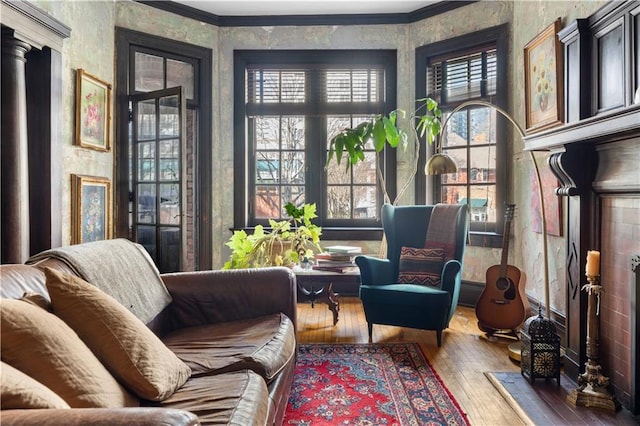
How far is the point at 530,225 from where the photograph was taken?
366cm

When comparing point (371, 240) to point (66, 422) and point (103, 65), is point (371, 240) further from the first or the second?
point (66, 422)

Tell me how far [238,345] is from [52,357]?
0.85 meters

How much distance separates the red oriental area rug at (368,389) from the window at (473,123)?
1800 millimetres

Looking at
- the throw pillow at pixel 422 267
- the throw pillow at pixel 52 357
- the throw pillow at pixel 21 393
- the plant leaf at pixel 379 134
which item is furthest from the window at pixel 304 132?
the throw pillow at pixel 21 393

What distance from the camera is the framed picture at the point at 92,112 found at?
3.48 metres

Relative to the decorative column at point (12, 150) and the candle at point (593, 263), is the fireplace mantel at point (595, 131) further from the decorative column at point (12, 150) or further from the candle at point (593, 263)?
the decorative column at point (12, 150)

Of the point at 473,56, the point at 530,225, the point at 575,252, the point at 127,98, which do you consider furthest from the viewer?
the point at 473,56

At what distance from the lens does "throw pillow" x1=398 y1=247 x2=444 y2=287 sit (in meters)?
3.48

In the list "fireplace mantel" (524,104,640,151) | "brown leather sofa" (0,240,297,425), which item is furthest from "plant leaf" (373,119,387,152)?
"brown leather sofa" (0,240,297,425)

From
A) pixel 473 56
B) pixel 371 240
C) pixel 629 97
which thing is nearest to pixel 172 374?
pixel 629 97

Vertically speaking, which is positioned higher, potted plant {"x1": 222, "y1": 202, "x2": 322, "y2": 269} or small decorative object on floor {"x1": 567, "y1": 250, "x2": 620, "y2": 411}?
potted plant {"x1": 222, "y1": 202, "x2": 322, "y2": 269}

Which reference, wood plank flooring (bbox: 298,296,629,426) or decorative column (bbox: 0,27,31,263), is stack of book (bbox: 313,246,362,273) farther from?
decorative column (bbox: 0,27,31,263)

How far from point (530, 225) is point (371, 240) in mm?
1635

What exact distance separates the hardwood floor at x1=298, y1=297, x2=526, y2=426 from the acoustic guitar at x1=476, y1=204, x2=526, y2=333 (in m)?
0.14
